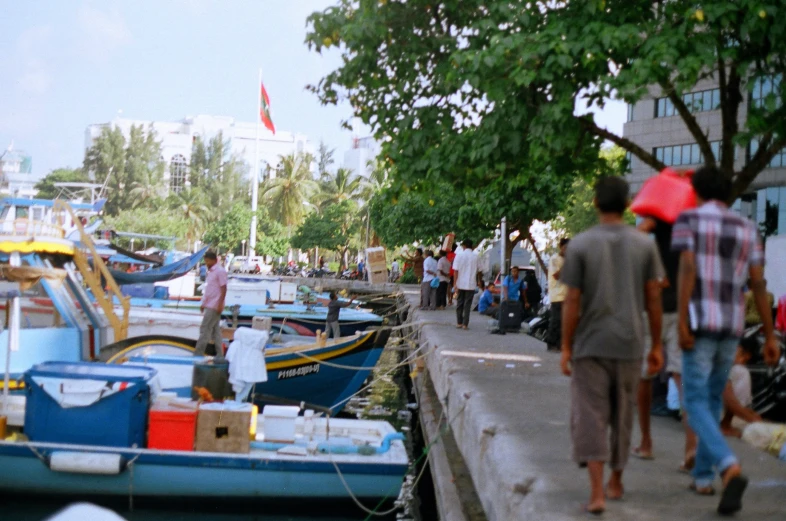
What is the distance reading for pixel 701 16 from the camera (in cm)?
985

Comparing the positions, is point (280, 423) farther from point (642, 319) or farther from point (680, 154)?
point (680, 154)

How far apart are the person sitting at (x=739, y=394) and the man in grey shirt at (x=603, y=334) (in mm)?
2309

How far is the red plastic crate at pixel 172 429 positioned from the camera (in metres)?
9.65

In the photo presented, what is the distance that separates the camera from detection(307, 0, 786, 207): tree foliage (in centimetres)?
997

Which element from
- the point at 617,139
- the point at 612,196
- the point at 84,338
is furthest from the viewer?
the point at 84,338

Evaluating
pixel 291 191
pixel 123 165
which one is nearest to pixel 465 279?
pixel 291 191

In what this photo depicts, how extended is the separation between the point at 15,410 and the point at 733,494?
834 centimetres

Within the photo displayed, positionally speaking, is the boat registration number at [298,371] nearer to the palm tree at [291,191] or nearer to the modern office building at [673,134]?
the modern office building at [673,134]

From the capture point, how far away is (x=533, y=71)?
10.2 m

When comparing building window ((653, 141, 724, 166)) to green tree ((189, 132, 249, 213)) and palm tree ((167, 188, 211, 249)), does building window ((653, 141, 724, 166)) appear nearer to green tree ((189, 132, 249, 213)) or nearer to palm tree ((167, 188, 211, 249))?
palm tree ((167, 188, 211, 249))

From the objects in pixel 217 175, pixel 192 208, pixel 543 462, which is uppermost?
pixel 217 175

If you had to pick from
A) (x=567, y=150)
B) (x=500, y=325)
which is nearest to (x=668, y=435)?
(x=567, y=150)

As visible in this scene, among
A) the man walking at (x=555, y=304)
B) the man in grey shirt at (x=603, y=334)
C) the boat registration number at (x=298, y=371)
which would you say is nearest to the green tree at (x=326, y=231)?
the boat registration number at (x=298, y=371)

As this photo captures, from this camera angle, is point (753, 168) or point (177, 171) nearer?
point (753, 168)
